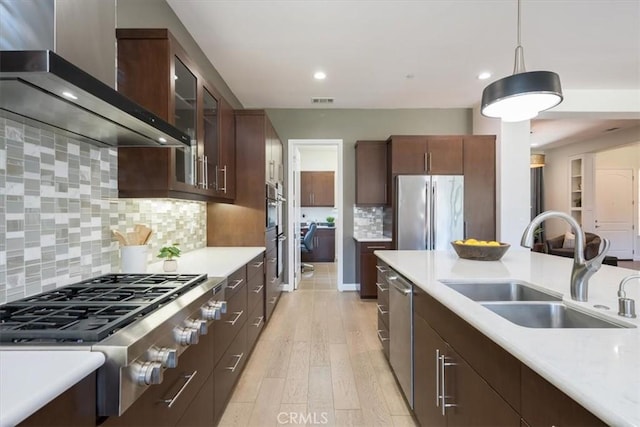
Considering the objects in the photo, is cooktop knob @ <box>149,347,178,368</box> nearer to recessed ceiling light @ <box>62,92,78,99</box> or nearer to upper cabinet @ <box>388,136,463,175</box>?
recessed ceiling light @ <box>62,92,78,99</box>

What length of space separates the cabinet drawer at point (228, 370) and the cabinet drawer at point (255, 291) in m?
0.25

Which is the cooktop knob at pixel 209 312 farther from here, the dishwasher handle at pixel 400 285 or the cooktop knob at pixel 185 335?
the dishwasher handle at pixel 400 285

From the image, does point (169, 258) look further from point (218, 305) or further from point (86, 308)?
point (86, 308)

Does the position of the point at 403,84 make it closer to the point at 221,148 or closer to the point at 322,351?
the point at 221,148

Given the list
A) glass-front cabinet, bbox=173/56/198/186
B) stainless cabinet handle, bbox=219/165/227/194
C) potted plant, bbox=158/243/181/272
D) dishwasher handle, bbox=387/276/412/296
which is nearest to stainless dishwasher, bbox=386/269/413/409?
dishwasher handle, bbox=387/276/412/296

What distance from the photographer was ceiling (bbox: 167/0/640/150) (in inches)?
97.7

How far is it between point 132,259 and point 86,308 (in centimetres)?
74

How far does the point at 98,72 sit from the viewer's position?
1328mm

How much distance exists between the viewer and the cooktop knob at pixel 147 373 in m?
0.90

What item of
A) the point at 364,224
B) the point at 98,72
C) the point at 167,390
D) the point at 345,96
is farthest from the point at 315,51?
the point at 167,390

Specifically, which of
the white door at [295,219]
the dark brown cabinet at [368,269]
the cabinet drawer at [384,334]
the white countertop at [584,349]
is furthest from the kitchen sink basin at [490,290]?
the white door at [295,219]

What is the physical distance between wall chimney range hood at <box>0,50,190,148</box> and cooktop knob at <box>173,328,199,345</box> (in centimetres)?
85

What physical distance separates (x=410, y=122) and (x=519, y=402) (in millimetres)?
4600

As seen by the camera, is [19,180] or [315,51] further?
[315,51]
